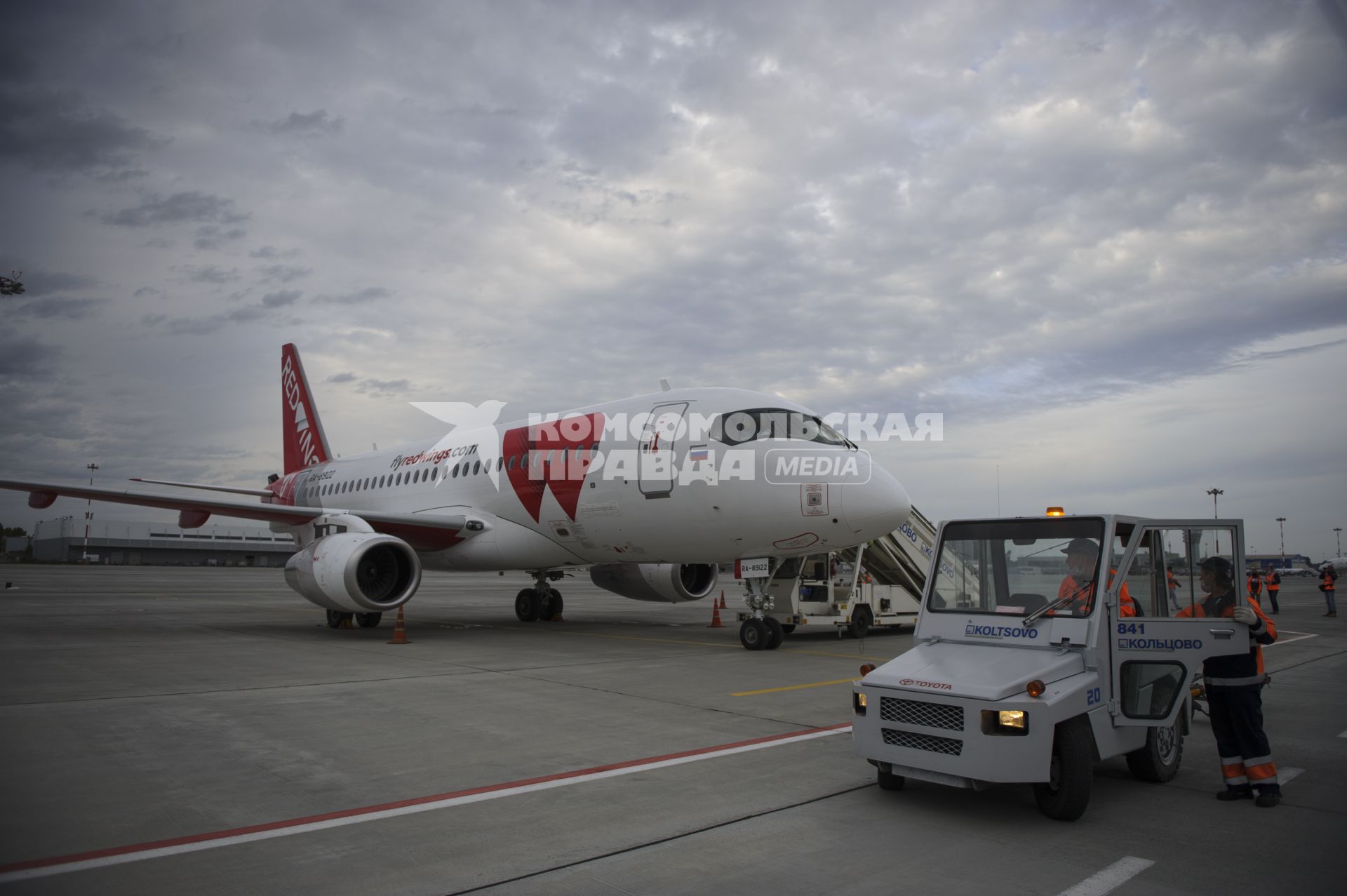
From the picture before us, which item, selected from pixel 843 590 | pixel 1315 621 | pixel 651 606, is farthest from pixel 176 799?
pixel 1315 621

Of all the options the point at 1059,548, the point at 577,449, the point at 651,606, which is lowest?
the point at 651,606

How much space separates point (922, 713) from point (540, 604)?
1529 cm

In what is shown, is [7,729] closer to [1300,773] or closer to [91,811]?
[91,811]

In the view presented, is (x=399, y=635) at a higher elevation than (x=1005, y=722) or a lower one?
lower

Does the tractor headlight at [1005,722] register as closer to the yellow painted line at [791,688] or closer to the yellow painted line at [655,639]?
the yellow painted line at [791,688]

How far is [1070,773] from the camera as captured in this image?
15.4 feet

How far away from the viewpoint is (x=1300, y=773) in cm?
594

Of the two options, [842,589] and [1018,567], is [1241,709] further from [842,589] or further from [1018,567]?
[842,589]

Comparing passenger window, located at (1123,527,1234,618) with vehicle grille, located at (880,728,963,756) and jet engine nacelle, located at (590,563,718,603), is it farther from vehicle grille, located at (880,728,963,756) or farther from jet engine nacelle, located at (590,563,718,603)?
jet engine nacelle, located at (590,563,718,603)

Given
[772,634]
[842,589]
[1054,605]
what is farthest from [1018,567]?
[842,589]

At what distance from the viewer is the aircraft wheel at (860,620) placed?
51.8 feet

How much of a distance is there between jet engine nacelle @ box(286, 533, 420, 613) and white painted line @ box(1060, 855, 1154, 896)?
11.8 m

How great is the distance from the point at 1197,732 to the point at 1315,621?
19048 millimetres

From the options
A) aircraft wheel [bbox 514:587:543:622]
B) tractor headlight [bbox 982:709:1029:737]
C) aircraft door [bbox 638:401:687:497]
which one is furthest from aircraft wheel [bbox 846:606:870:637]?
tractor headlight [bbox 982:709:1029:737]
